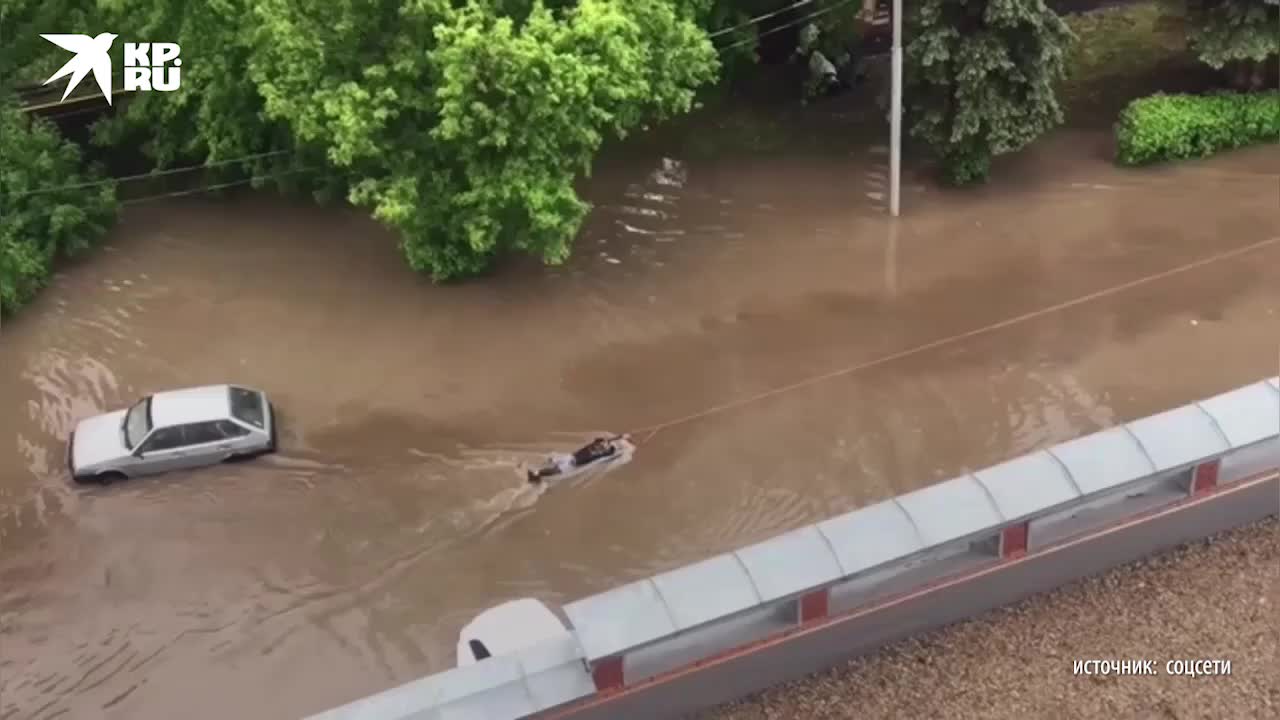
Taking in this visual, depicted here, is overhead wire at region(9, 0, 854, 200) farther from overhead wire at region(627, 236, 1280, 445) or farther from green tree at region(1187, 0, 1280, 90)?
overhead wire at region(627, 236, 1280, 445)

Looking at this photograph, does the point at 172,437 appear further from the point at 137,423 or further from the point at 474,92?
the point at 474,92

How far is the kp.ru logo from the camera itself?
18.4 meters

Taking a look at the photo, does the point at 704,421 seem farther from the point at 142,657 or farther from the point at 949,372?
the point at 142,657

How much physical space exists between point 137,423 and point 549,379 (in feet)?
15.8

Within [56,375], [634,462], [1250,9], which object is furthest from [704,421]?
[1250,9]

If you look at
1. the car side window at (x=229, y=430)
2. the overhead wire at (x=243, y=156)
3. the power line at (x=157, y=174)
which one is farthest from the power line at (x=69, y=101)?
the car side window at (x=229, y=430)

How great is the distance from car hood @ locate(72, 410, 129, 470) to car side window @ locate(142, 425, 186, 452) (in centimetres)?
27

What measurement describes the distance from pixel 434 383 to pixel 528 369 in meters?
1.18

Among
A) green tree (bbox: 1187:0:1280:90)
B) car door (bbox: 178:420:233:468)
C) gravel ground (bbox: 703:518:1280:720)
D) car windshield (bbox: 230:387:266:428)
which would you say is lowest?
car door (bbox: 178:420:233:468)

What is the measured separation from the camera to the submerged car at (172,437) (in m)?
15.1

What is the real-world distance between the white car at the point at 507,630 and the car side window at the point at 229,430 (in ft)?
14.6

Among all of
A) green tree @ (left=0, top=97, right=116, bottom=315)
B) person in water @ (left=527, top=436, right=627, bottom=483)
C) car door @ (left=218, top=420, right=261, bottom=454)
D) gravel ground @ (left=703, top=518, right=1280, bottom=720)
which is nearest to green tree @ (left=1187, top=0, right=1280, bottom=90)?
gravel ground @ (left=703, top=518, right=1280, bottom=720)

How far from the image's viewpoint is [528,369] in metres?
16.7

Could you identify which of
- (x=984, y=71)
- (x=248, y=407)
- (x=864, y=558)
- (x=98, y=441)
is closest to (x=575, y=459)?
(x=248, y=407)
